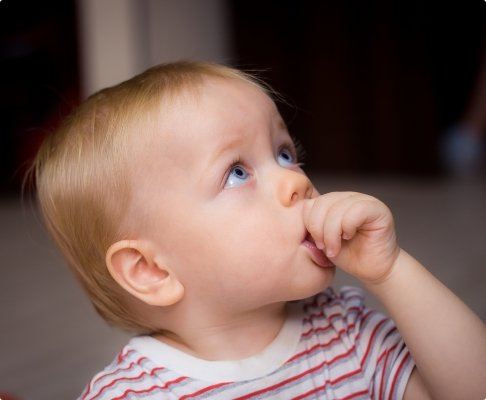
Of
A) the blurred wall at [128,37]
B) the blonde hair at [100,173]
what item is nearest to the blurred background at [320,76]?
the blurred wall at [128,37]

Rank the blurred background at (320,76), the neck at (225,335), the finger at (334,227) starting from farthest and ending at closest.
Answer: the blurred background at (320,76)
the neck at (225,335)
the finger at (334,227)

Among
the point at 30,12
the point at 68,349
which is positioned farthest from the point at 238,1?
the point at 68,349

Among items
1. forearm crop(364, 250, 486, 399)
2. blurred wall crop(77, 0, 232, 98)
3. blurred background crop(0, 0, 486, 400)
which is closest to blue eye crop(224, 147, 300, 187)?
forearm crop(364, 250, 486, 399)

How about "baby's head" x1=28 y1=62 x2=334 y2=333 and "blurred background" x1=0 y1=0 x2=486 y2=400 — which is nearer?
"baby's head" x1=28 y1=62 x2=334 y2=333

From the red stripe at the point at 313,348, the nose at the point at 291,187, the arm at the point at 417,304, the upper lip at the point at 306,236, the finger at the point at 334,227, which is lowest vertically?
the red stripe at the point at 313,348

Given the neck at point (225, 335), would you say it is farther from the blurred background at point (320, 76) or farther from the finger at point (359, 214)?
the blurred background at point (320, 76)

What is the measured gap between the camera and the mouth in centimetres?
79

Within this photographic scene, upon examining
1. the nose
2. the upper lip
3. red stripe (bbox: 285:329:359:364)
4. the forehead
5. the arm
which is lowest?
red stripe (bbox: 285:329:359:364)

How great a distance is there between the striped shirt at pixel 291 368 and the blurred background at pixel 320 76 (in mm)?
1307

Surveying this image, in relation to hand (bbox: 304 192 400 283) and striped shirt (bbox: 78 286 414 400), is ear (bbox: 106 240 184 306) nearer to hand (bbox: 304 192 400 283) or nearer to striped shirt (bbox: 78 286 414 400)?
striped shirt (bbox: 78 286 414 400)

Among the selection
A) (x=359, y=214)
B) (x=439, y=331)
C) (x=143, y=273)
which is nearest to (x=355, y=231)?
(x=359, y=214)

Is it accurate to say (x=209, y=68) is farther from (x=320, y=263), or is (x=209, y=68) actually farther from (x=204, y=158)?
(x=320, y=263)

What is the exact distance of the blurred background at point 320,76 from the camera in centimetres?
308

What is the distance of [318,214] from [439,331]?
195mm
